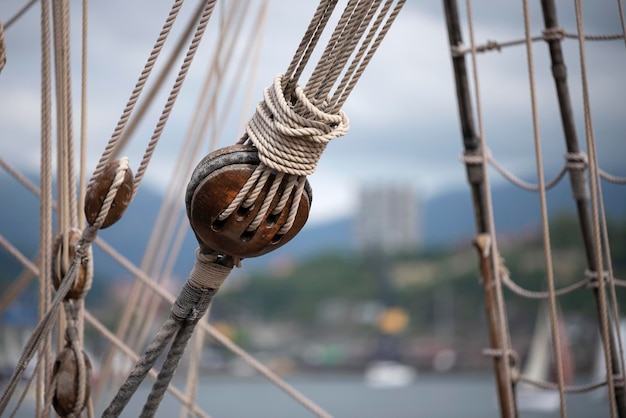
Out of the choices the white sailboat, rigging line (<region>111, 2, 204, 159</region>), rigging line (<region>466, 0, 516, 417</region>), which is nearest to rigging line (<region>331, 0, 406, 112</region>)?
rigging line (<region>466, 0, 516, 417</region>)

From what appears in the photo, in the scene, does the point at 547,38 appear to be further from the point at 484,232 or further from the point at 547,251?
the point at 547,251

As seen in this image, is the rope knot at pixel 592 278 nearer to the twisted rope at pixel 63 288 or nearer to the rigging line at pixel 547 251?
the rigging line at pixel 547 251

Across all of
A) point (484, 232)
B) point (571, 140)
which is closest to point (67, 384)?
point (484, 232)

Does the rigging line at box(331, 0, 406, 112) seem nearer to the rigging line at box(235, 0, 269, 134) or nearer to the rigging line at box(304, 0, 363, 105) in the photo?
the rigging line at box(304, 0, 363, 105)

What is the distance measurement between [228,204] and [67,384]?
541 mm

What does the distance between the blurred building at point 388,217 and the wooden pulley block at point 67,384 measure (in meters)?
70.0

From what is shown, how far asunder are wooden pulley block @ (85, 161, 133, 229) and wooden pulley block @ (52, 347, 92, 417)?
1.03 feet

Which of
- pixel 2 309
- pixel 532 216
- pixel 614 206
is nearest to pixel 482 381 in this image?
pixel 614 206

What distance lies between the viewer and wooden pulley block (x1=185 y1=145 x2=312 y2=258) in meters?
1.32

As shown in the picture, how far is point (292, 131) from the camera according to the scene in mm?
1321

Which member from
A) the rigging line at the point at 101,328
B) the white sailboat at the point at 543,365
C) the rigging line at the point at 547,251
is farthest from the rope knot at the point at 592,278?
the white sailboat at the point at 543,365

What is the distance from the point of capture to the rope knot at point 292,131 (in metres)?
1.32

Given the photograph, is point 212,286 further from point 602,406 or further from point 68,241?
point 602,406

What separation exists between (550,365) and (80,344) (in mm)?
27605
